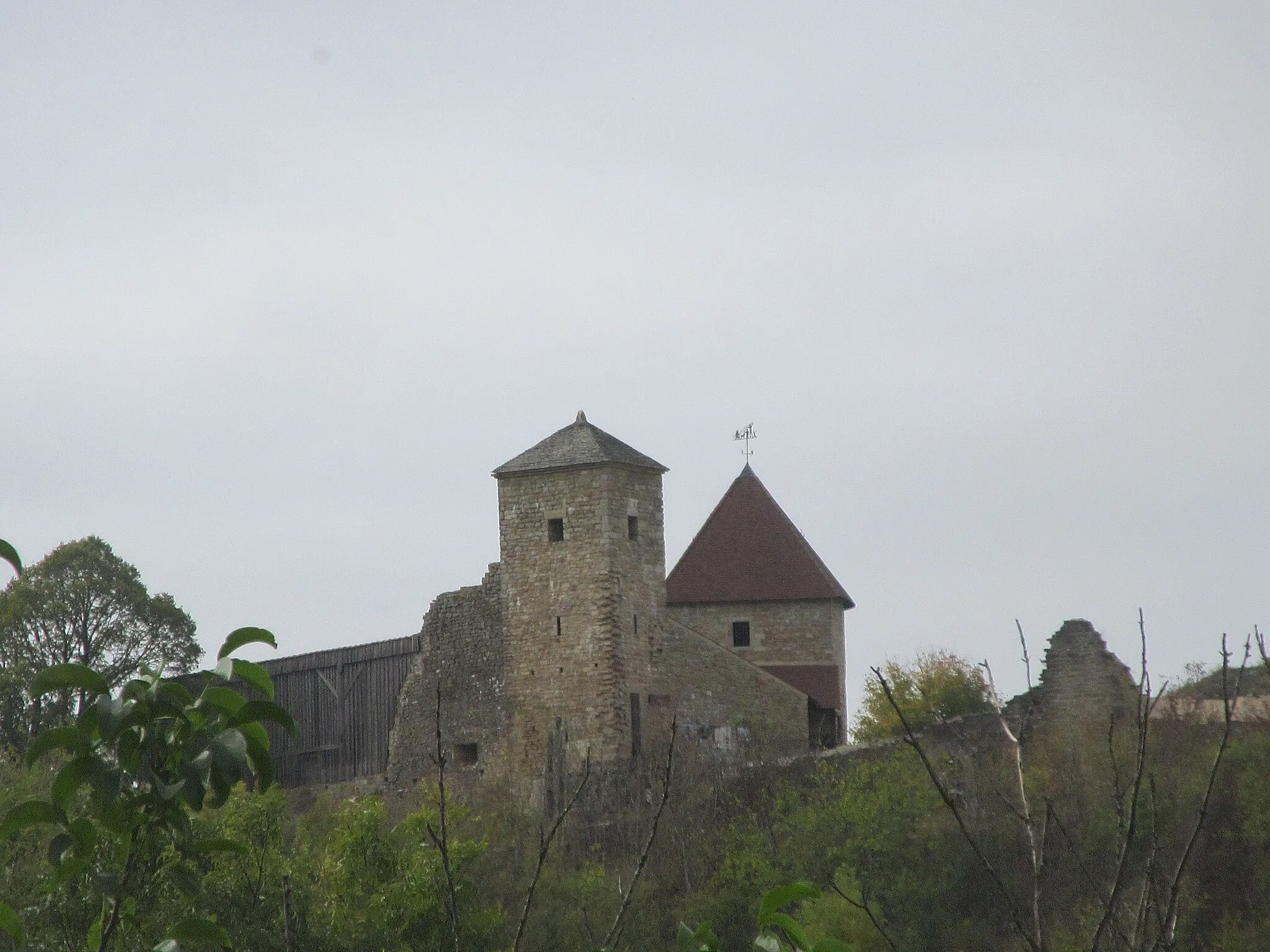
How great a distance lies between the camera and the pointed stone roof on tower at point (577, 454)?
28391 mm

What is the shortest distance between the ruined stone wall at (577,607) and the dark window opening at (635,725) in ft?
0.32

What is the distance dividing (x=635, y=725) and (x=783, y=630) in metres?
7.25

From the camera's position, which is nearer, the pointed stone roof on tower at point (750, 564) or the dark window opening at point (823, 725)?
the dark window opening at point (823, 725)

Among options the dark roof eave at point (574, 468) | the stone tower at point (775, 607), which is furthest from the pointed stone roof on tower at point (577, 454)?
the stone tower at point (775, 607)

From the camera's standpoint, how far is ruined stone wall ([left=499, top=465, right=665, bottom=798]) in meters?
27.8

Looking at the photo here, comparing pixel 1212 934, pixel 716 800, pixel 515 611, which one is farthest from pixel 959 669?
pixel 1212 934

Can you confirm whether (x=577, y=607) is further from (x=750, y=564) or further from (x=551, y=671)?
(x=750, y=564)

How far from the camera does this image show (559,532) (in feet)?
93.9

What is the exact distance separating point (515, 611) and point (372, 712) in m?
3.25

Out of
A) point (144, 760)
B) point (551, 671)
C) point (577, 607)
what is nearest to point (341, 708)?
point (551, 671)

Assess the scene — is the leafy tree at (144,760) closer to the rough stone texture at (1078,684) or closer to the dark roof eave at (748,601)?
the rough stone texture at (1078,684)

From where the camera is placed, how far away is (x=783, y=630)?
1366 inches

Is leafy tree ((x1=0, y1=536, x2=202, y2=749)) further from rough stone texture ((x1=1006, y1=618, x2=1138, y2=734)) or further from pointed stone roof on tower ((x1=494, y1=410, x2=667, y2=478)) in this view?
rough stone texture ((x1=1006, y1=618, x2=1138, y2=734))

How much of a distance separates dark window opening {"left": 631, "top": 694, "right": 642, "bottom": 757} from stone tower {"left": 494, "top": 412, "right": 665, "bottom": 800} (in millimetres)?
19
